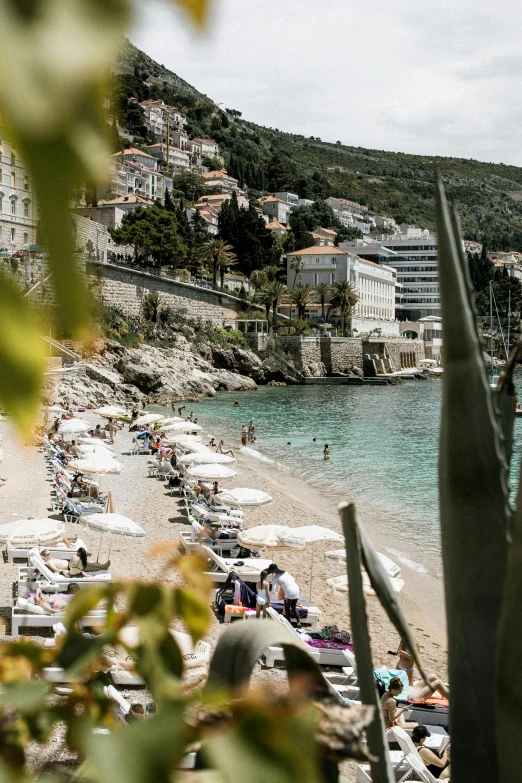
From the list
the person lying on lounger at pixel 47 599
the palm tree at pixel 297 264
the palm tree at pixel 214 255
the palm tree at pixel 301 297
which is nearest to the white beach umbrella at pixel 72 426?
the person lying on lounger at pixel 47 599

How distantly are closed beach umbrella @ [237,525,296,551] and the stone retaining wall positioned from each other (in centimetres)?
4227

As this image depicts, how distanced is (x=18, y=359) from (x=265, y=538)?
1434 centimetres

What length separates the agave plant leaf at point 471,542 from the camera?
1437mm

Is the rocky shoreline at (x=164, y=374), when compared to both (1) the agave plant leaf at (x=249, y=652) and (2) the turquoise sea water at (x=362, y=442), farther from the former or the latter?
(1) the agave plant leaf at (x=249, y=652)

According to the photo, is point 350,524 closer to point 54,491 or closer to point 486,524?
point 486,524

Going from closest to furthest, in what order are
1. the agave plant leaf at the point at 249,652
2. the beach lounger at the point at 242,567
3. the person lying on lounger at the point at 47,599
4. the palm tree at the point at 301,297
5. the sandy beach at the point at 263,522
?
1. the agave plant leaf at the point at 249,652
2. the person lying on lounger at the point at 47,599
3. the sandy beach at the point at 263,522
4. the beach lounger at the point at 242,567
5. the palm tree at the point at 301,297

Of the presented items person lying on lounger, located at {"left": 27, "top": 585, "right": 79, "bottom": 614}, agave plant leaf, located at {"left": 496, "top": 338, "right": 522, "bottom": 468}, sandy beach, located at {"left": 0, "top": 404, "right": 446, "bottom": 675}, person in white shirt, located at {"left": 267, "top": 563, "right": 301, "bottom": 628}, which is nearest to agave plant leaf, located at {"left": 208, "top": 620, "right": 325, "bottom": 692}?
agave plant leaf, located at {"left": 496, "top": 338, "right": 522, "bottom": 468}

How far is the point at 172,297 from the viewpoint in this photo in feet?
217

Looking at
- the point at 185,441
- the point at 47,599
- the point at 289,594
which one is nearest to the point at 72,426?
the point at 185,441

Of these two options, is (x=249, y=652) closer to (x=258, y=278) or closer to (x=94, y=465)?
(x=94, y=465)

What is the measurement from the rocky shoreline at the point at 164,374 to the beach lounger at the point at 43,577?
28.5m

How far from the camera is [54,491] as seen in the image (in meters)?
20.4

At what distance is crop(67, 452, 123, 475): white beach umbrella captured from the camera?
20.2 metres

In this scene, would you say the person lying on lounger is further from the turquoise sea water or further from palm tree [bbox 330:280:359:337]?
palm tree [bbox 330:280:359:337]
